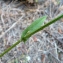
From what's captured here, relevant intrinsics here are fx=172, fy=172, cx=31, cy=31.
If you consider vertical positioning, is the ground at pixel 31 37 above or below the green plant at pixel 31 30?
below

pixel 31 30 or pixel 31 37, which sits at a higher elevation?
pixel 31 30

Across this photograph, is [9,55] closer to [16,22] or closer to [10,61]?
[10,61]

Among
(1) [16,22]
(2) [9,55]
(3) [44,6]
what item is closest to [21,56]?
(2) [9,55]

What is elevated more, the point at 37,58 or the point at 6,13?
the point at 6,13

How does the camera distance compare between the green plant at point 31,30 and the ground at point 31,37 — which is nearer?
the green plant at point 31,30

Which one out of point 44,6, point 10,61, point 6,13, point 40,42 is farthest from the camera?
point 44,6

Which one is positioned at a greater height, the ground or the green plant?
the green plant

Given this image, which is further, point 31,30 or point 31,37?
point 31,37

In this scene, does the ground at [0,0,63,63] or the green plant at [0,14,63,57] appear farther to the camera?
the ground at [0,0,63,63]
